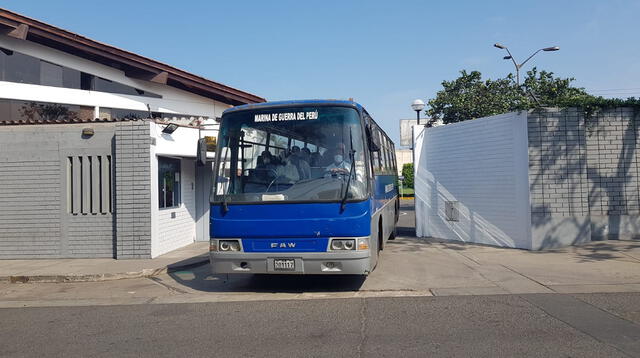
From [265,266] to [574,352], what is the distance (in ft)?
14.2

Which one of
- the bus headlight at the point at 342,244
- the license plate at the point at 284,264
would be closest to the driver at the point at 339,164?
the bus headlight at the point at 342,244

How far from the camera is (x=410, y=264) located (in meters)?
10.5

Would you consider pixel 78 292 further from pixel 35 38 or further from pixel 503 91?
pixel 503 91

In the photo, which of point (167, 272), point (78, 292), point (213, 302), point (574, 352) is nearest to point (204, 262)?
point (167, 272)

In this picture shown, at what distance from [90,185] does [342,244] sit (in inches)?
300

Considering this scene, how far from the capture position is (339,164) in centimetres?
750

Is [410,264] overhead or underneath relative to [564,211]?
underneath

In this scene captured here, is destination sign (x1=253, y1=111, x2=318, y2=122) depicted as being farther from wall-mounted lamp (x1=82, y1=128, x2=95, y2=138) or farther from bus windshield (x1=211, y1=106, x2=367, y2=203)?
wall-mounted lamp (x1=82, y1=128, x2=95, y2=138)

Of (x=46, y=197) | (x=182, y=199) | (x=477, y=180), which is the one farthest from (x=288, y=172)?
(x=477, y=180)

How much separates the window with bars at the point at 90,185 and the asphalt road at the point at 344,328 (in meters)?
4.78

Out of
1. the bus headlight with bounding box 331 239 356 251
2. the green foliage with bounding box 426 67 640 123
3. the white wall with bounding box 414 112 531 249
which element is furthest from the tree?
the bus headlight with bounding box 331 239 356 251

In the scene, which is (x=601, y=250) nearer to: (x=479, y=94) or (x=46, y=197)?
(x=46, y=197)

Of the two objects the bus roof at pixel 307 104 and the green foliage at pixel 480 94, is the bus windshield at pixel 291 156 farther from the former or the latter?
the green foliage at pixel 480 94

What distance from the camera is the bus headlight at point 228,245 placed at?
301 inches
